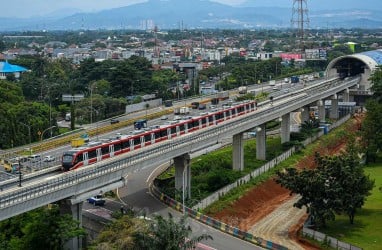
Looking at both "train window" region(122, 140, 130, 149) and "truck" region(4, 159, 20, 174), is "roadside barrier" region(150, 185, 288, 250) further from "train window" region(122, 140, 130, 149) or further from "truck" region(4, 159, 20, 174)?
"truck" region(4, 159, 20, 174)

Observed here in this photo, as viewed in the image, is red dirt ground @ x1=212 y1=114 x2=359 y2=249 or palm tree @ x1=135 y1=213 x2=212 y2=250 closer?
palm tree @ x1=135 y1=213 x2=212 y2=250

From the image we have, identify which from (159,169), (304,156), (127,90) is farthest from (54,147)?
(127,90)

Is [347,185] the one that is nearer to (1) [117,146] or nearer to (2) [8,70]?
(1) [117,146]

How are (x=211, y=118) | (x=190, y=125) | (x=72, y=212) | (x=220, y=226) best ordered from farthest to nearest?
(x=211, y=118) < (x=190, y=125) < (x=220, y=226) < (x=72, y=212)

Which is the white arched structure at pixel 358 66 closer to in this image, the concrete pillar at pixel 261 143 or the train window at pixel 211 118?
the concrete pillar at pixel 261 143

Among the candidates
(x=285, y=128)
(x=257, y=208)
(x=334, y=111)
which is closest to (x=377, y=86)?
(x=334, y=111)

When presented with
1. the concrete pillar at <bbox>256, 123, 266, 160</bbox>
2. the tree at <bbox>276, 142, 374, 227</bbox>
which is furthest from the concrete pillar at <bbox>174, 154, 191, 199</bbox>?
the concrete pillar at <bbox>256, 123, 266, 160</bbox>

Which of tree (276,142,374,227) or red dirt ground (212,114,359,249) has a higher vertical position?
tree (276,142,374,227)
